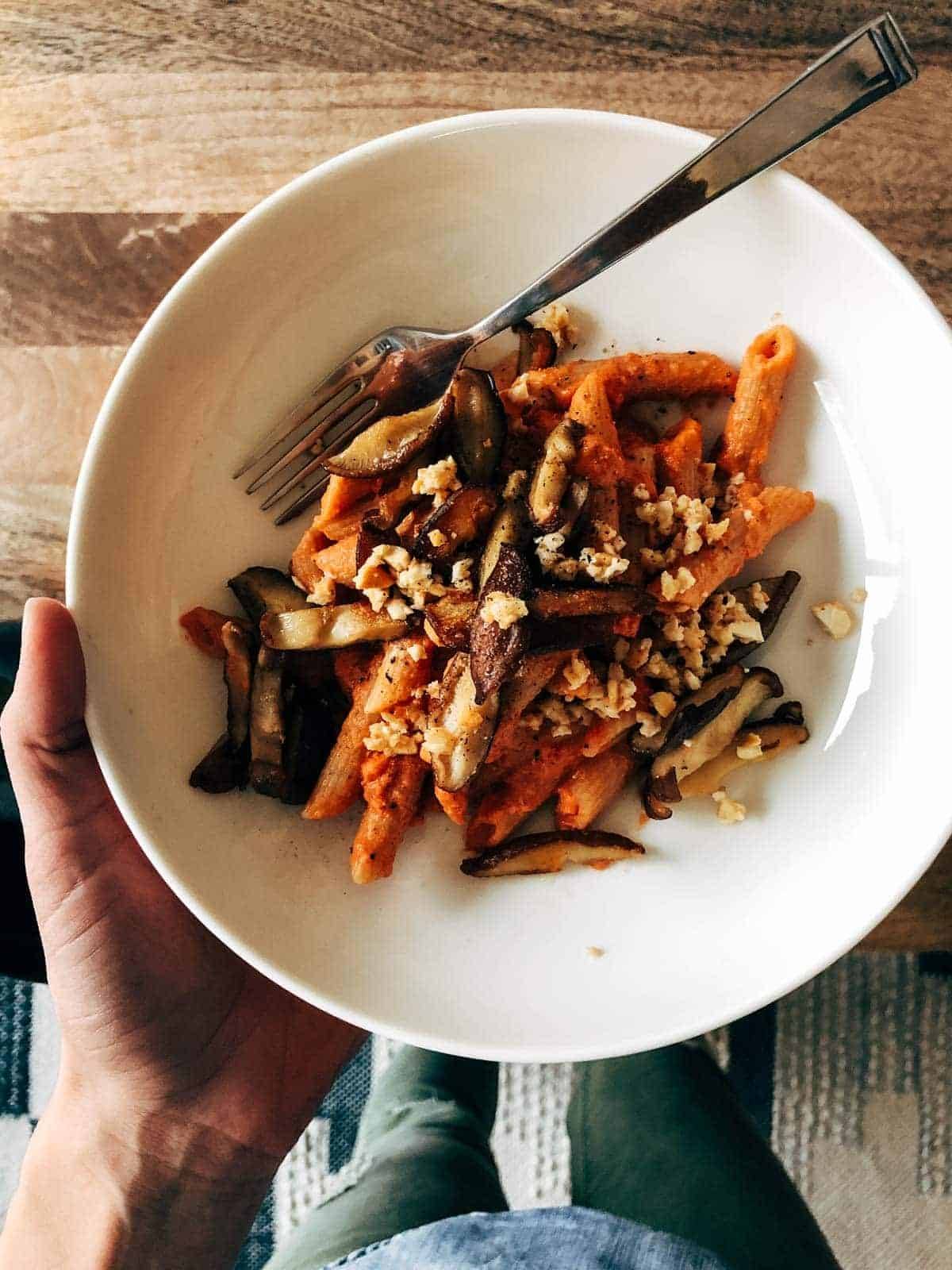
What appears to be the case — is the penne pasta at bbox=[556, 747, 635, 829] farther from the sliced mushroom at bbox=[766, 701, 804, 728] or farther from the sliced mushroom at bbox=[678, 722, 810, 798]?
the sliced mushroom at bbox=[766, 701, 804, 728]

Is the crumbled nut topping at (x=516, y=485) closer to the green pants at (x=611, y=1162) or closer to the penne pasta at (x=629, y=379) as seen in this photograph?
the penne pasta at (x=629, y=379)

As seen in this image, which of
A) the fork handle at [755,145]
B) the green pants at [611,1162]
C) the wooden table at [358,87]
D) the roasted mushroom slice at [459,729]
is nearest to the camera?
the fork handle at [755,145]

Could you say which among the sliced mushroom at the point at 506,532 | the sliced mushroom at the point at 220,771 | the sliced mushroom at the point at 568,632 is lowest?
the sliced mushroom at the point at 220,771

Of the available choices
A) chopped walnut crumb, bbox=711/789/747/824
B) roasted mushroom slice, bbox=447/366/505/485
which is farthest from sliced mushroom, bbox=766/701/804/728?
roasted mushroom slice, bbox=447/366/505/485

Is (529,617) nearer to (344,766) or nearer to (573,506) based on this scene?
(573,506)

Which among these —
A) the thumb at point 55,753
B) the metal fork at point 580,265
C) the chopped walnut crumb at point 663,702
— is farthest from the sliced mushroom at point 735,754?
the thumb at point 55,753

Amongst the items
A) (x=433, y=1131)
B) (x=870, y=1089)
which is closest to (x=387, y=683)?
(x=433, y=1131)

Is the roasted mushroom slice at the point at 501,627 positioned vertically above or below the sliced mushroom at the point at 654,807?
above
